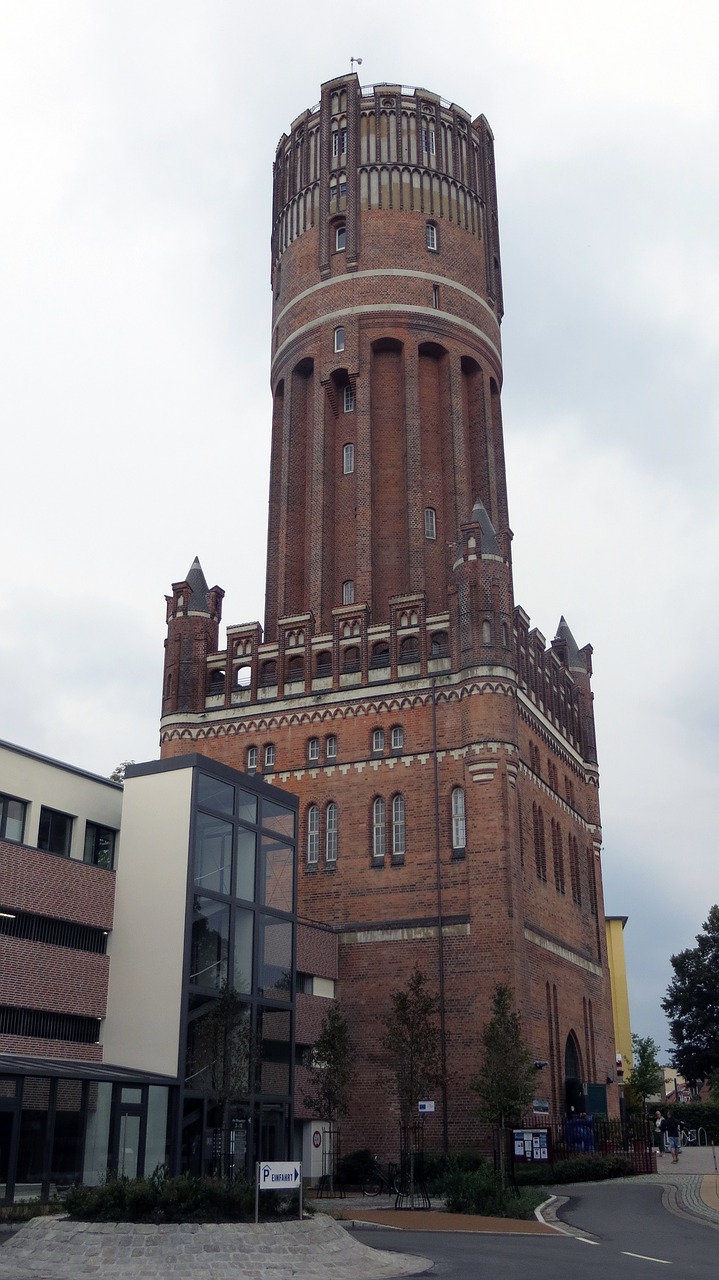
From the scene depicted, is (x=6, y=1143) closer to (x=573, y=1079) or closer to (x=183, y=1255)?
(x=183, y=1255)

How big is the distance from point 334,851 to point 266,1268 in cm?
2557

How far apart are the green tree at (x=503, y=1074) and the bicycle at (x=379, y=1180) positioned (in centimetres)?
350

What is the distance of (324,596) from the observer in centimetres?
4903

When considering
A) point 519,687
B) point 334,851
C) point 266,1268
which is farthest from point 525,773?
point 266,1268

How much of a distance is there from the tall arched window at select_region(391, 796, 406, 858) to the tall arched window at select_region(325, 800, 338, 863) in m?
2.17

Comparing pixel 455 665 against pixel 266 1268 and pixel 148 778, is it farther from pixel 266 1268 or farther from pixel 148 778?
pixel 266 1268

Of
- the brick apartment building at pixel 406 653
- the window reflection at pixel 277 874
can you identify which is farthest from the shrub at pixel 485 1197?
the window reflection at pixel 277 874

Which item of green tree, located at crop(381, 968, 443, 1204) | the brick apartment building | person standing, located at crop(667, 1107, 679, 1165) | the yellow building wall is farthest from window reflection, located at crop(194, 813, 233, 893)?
the yellow building wall

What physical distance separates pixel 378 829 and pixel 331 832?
1.81 meters

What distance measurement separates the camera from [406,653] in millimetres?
44969

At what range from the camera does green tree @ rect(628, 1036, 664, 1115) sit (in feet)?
232

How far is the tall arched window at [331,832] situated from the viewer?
4353 centimetres

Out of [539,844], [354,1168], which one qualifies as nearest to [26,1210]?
[354,1168]

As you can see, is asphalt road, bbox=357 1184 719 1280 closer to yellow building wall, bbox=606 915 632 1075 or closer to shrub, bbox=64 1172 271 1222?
shrub, bbox=64 1172 271 1222
